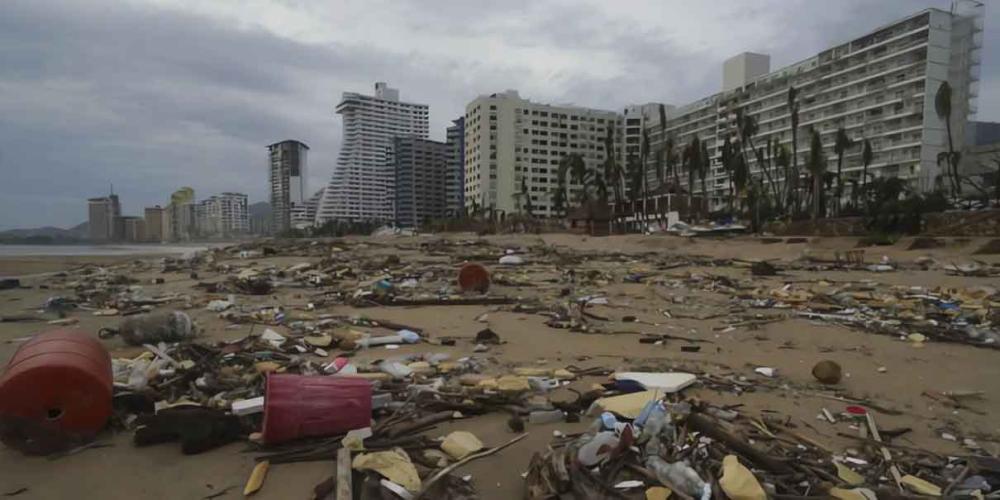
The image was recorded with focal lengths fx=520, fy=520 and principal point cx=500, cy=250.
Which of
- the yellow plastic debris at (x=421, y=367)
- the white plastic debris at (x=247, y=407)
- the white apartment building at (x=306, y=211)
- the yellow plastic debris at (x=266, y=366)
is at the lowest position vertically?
the yellow plastic debris at (x=421, y=367)

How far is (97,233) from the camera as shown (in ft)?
239

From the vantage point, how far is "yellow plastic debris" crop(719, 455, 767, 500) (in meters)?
2.41

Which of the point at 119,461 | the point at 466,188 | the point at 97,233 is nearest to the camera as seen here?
the point at 119,461

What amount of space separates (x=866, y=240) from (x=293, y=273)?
902 inches

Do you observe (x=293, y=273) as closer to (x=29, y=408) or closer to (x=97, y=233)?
(x=29, y=408)

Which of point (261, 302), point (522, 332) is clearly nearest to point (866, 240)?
point (522, 332)

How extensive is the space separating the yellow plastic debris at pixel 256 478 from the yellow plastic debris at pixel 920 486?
10.9 ft

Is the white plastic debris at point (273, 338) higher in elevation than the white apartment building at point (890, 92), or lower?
lower

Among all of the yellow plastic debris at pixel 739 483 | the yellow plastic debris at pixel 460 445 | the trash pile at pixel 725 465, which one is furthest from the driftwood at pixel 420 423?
the yellow plastic debris at pixel 739 483

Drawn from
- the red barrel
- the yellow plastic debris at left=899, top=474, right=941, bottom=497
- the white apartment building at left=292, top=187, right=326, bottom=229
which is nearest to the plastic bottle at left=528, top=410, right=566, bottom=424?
the yellow plastic debris at left=899, top=474, right=941, bottom=497

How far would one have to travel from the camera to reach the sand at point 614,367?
9.09 feet

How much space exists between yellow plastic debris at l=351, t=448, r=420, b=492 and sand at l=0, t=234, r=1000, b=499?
0.20 meters

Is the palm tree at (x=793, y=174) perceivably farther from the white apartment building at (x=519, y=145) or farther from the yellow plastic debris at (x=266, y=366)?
the yellow plastic debris at (x=266, y=366)

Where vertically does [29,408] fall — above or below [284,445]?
above
